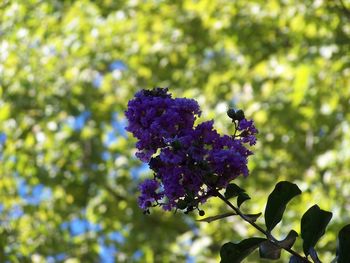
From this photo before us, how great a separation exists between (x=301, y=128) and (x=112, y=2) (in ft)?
5.22

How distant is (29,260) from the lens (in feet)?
11.4

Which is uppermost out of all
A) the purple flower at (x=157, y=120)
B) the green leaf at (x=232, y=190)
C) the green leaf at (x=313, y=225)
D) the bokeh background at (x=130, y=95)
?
the bokeh background at (x=130, y=95)

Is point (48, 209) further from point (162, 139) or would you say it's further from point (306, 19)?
point (162, 139)

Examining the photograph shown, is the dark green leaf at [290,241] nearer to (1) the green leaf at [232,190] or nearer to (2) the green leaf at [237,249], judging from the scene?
(2) the green leaf at [237,249]

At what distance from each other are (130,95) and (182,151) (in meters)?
3.44

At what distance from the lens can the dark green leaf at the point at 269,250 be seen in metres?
1.28

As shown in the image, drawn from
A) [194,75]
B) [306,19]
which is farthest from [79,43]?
[306,19]

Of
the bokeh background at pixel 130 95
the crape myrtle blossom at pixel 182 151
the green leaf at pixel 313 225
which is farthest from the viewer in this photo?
the bokeh background at pixel 130 95

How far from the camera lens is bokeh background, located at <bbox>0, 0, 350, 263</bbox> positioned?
3668mm

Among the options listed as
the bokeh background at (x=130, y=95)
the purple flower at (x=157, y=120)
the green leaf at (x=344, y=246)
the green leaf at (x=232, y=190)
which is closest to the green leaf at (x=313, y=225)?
the green leaf at (x=344, y=246)

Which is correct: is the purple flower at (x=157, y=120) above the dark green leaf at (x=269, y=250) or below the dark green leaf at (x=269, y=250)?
above

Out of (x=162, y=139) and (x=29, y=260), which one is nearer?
(x=162, y=139)

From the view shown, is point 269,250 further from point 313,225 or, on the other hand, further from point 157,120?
point 157,120

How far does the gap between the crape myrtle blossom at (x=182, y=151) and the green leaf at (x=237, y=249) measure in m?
0.13
